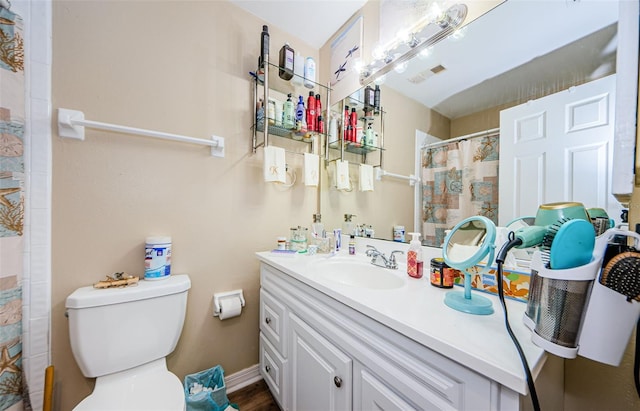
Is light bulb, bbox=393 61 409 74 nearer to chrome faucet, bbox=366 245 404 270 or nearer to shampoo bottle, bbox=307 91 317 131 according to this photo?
shampoo bottle, bbox=307 91 317 131

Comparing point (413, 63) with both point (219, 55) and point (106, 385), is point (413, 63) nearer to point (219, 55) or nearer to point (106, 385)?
point (219, 55)

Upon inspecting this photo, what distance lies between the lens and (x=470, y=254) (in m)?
0.69

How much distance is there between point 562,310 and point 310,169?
4.27 ft

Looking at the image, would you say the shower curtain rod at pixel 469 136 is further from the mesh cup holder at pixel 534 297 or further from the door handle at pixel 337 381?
the door handle at pixel 337 381

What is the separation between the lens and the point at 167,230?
1.19 metres

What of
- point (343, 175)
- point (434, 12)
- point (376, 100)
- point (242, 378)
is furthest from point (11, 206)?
point (434, 12)

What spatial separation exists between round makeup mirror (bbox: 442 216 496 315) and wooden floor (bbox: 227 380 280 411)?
47.2 inches

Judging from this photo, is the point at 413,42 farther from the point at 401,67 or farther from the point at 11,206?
the point at 11,206

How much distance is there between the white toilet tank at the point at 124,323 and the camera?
890 mm

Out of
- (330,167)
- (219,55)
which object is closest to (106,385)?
(330,167)

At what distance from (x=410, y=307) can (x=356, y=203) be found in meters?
0.91

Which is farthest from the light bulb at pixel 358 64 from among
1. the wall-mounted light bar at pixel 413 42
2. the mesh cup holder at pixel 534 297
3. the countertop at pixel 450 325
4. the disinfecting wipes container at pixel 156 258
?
the disinfecting wipes container at pixel 156 258

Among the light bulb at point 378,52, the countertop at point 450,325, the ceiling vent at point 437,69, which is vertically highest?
the light bulb at point 378,52

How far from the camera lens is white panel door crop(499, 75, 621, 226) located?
0.65 metres
